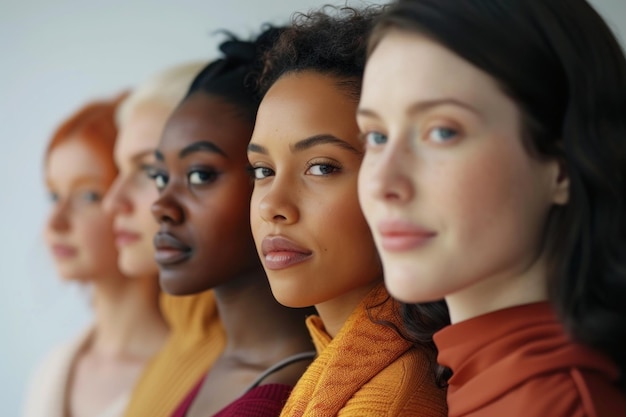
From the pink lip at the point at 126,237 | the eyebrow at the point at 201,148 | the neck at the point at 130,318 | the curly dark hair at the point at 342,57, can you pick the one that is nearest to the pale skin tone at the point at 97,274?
the neck at the point at 130,318

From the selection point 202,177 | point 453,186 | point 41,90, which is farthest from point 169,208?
point 41,90

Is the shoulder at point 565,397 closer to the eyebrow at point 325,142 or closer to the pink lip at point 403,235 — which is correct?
the pink lip at point 403,235

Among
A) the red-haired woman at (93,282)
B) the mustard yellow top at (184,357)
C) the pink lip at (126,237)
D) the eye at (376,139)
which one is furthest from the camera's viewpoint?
the red-haired woman at (93,282)

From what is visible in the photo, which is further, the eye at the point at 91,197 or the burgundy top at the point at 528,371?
the eye at the point at 91,197

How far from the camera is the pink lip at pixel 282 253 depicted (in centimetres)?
105

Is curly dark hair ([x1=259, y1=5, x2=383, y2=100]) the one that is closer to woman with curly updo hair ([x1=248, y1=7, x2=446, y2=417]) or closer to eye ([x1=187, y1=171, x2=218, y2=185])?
woman with curly updo hair ([x1=248, y1=7, x2=446, y2=417])

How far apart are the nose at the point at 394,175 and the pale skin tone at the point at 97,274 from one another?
124 centimetres

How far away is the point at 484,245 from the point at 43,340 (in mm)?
2217

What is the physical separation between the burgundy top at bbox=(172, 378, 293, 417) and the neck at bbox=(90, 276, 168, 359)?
0.72 meters

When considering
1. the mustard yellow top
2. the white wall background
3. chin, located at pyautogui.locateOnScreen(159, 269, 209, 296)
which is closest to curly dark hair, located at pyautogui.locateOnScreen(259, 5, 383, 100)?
chin, located at pyautogui.locateOnScreen(159, 269, 209, 296)

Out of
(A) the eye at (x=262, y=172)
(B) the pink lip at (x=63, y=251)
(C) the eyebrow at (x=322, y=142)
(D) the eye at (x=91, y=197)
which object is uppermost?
(C) the eyebrow at (x=322, y=142)

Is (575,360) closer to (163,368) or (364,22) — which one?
(364,22)

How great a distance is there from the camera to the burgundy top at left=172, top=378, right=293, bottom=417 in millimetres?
1207

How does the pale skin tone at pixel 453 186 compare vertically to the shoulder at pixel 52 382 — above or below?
above
